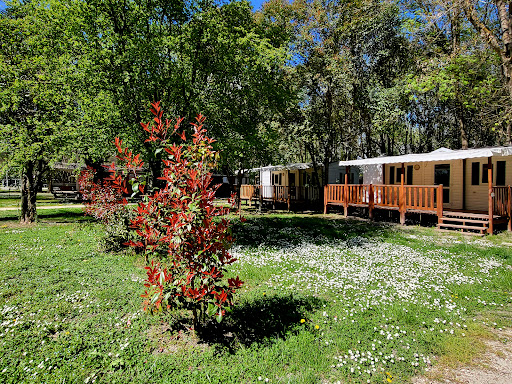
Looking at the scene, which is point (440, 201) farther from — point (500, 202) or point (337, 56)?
point (337, 56)

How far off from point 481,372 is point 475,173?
1246 cm

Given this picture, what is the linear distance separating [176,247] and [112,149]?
6982 mm

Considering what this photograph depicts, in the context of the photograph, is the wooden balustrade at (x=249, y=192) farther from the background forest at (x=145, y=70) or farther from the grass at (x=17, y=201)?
the grass at (x=17, y=201)

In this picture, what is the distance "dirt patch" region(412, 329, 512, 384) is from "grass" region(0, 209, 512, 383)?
114mm

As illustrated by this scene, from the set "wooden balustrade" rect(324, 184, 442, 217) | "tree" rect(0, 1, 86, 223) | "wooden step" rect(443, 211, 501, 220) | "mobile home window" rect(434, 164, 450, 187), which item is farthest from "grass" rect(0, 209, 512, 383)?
"mobile home window" rect(434, 164, 450, 187)

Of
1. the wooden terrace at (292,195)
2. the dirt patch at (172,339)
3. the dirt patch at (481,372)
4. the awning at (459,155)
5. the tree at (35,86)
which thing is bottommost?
the dirt patch at (481,372)

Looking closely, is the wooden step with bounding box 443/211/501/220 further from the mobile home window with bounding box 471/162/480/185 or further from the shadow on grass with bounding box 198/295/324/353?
the shadow on grass with bounding box 198/295/324/353

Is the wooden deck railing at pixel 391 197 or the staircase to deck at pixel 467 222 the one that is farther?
the wooden deck railing at pixel 391 197

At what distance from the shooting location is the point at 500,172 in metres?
12.2

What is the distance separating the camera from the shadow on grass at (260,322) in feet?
11.4

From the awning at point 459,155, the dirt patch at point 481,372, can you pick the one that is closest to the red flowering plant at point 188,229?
the dirt patch at point 481,372

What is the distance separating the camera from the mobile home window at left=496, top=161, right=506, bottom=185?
12.1 metres

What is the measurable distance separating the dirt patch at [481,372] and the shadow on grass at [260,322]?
150 cm

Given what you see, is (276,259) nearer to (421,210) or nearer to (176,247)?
(176,247)
